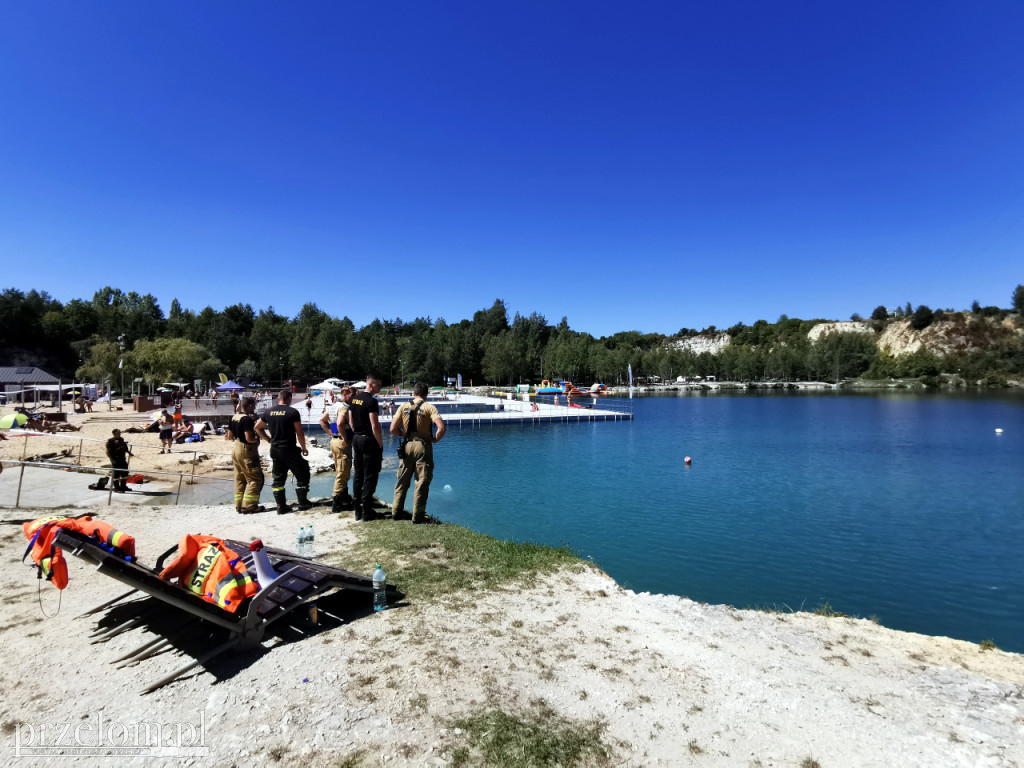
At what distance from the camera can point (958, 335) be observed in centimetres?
13625

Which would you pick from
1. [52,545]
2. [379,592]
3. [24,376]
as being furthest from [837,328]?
[52,545]

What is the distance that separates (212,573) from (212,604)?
34cm

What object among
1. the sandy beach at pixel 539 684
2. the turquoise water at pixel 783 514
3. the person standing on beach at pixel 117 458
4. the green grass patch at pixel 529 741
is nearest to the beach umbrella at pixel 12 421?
the person standing on beach at pixel 117 458

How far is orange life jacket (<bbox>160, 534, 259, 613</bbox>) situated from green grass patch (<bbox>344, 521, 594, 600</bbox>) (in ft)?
6.46

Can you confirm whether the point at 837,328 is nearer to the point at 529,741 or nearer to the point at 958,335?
the point at 958,335

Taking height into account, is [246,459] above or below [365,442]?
below

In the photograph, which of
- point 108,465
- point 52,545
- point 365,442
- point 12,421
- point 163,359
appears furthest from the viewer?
point 163,359

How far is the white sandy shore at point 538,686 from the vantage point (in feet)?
11.4

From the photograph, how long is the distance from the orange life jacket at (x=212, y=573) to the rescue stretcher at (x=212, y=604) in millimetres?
127

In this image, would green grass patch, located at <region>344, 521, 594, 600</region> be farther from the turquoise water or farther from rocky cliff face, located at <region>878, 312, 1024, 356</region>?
rocky cliff face, located at <region>878, 312, 1024, 356</region>

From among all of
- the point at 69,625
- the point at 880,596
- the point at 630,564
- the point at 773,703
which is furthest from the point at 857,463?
the point at 69,625

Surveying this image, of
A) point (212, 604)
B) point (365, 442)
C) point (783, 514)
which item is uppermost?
point (365, 442)

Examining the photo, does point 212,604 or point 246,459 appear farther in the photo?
point 246,459

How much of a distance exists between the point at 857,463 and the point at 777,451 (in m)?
4.41
